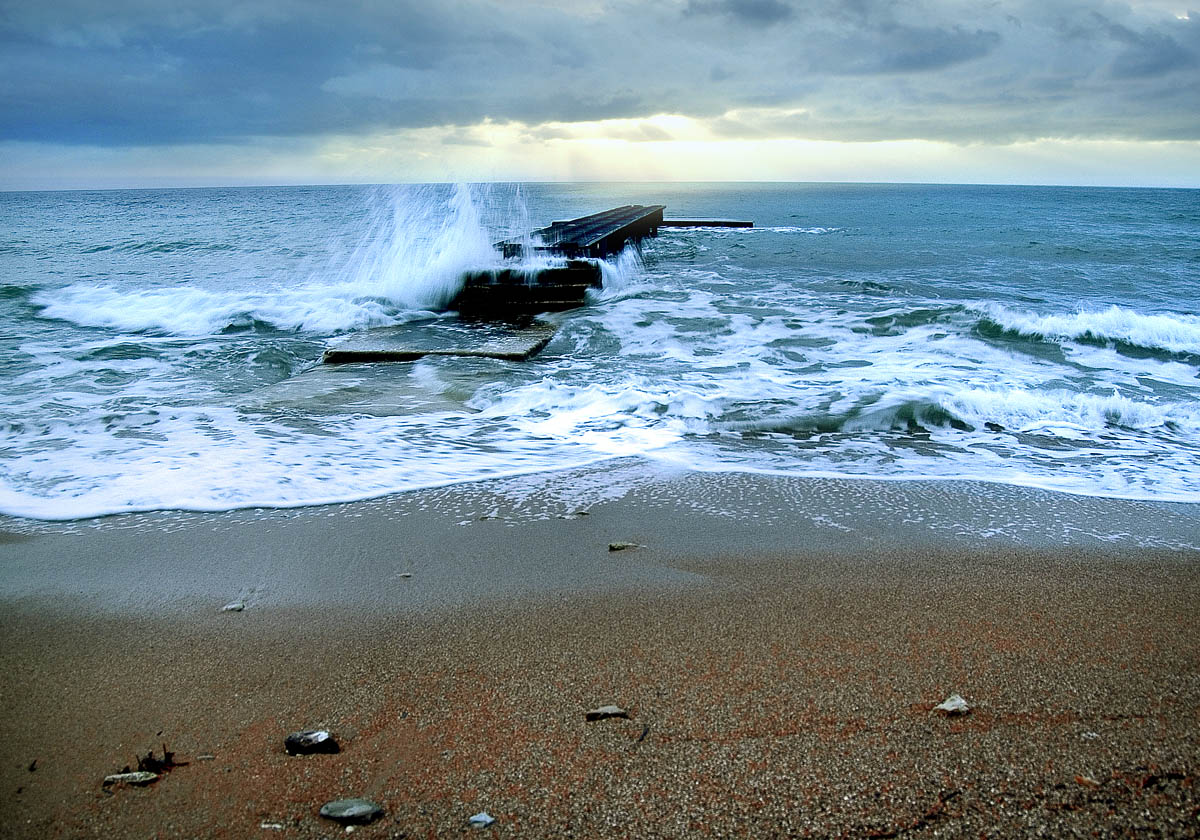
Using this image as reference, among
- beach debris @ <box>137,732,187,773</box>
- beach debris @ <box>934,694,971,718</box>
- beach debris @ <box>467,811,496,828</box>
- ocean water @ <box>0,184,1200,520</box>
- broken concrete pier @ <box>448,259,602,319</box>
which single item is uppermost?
broken concrete pier @ <box>448,259,602,319</box>

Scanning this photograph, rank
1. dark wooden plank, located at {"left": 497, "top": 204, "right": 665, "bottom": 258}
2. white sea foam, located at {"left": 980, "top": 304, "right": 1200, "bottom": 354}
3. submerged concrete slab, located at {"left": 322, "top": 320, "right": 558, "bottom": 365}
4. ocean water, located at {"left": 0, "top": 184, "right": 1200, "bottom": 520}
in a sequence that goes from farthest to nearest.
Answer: dark wooden plank, located at {"left": 497, "top": 204, "right": 665, "bottom": 258} < white sea foam, located at {"left": 980, "top": 304, "right": 1200, "bottom": 354} < submerged concrete slab, located at {"left": 322, "top": 320, "right": 558, "bottom": 365} < ocean water, located at {"left": 0, "top": 184, "right": 1200, "bottom": 520}

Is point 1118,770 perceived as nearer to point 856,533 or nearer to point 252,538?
point 856,533

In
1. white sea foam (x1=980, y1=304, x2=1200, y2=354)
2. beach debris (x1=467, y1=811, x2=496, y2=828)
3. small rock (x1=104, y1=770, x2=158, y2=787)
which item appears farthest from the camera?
white sea foam (x1=980, y1=304, x2=1200, y2=354)

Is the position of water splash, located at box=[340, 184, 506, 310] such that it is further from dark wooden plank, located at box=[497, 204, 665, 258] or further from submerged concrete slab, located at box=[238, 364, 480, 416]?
submerged concrete slab, located at box=[238, 364, 480, 416]

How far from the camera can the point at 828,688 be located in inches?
80.0

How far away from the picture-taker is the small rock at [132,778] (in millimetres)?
1712

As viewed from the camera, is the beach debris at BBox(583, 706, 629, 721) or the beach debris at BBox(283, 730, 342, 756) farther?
the beach debris at BBox(583, 706, 629, 721)

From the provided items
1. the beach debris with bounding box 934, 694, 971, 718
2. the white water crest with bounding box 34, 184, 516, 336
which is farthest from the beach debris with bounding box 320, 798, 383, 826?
the white water crest with bounding box 34, 184, 516, 336

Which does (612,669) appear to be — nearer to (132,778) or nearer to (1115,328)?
(132,778)

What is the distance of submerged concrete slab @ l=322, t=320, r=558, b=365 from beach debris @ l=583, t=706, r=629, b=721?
5250 mm

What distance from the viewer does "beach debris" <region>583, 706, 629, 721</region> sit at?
1.92 meters

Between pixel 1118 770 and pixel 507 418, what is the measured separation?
4005 millimetres

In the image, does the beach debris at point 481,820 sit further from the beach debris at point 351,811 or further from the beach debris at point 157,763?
the beach debris at point 157,763

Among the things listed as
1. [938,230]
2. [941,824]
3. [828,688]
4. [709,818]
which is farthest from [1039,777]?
[938,230]
